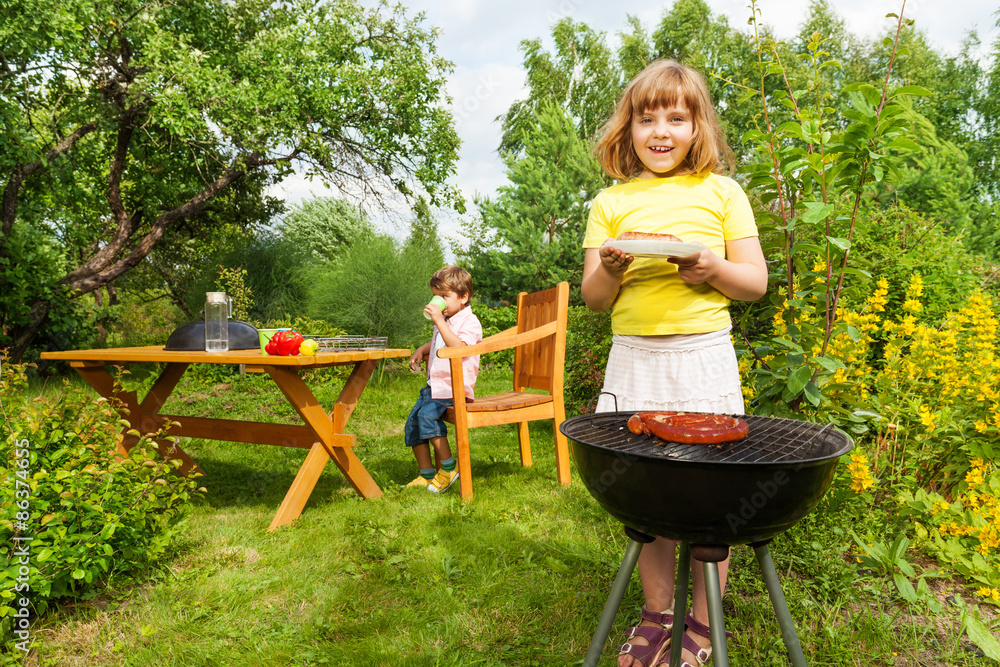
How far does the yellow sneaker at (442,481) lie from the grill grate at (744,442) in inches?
88.4

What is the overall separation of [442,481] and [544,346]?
1062mm

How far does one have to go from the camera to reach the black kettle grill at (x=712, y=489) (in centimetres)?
114

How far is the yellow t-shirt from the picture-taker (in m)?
1.72

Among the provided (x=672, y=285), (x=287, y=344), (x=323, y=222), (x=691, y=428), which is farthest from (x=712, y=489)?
(x=323, y=222)

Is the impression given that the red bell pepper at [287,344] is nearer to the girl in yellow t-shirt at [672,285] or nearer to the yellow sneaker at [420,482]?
the yellow sneaker at [420,482]

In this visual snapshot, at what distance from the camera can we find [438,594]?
7.78 feet

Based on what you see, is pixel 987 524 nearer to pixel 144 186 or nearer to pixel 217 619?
pixel 217 619

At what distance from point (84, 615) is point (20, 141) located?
5.35m

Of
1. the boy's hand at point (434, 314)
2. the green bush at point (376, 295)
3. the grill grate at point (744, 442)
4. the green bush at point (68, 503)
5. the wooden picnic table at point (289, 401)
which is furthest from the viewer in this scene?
the green bush at point (376, 295)

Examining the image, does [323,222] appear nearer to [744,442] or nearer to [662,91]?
[662,91]

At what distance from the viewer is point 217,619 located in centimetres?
218

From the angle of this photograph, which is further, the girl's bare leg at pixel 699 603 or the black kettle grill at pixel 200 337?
the black kettle grill at pixel 200 337

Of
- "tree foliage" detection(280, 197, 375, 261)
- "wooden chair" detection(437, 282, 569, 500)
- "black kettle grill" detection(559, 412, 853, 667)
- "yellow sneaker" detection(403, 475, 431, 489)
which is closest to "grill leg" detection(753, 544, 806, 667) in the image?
"black kettle grill" detection(559, 412, 853, 667)

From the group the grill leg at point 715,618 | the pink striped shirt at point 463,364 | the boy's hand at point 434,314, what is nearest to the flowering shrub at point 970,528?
the grill leg at point 715,618
